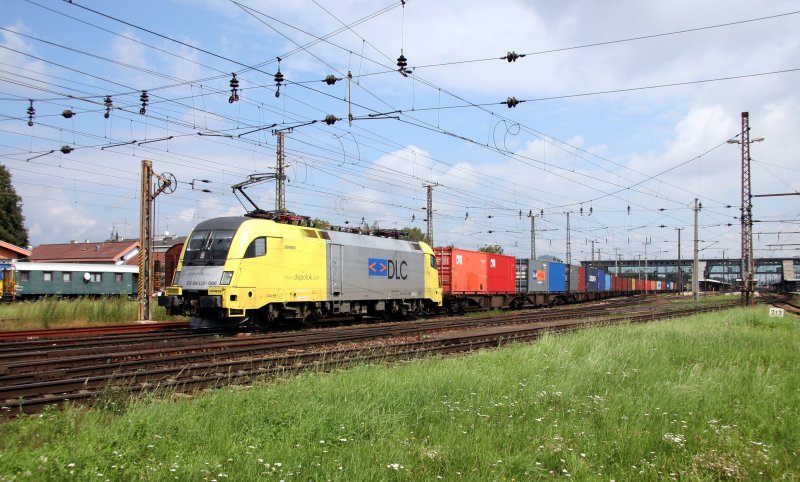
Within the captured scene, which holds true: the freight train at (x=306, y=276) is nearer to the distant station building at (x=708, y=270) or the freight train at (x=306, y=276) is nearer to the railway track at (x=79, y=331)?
the railway track at (x=79, y=331)

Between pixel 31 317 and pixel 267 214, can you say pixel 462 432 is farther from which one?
pixel 31 317

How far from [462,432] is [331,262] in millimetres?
16108

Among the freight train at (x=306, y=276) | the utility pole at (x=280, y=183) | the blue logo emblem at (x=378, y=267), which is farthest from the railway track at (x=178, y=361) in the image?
the utility pole at (x=280, y=183)

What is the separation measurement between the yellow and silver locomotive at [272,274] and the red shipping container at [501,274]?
36.9 ft

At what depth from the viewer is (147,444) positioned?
17.4 feet

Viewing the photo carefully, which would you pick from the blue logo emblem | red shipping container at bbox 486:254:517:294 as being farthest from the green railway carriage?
red shipping container at bbox 486:254:517:294

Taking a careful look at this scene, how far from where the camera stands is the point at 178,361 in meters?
12.1

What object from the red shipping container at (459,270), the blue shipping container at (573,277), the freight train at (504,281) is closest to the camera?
the red shipping container at (459,270)

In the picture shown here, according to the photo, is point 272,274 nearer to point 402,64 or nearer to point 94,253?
point 402,64

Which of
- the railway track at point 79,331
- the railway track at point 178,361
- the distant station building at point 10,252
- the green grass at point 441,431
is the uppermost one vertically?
the distant station building at point 10,252

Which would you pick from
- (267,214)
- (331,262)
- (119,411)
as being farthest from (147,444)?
(331,262)

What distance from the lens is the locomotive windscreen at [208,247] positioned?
59.1 ft

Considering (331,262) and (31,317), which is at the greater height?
(331,262)

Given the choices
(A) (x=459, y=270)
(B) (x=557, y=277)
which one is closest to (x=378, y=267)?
(A) (x=459, y=270)
